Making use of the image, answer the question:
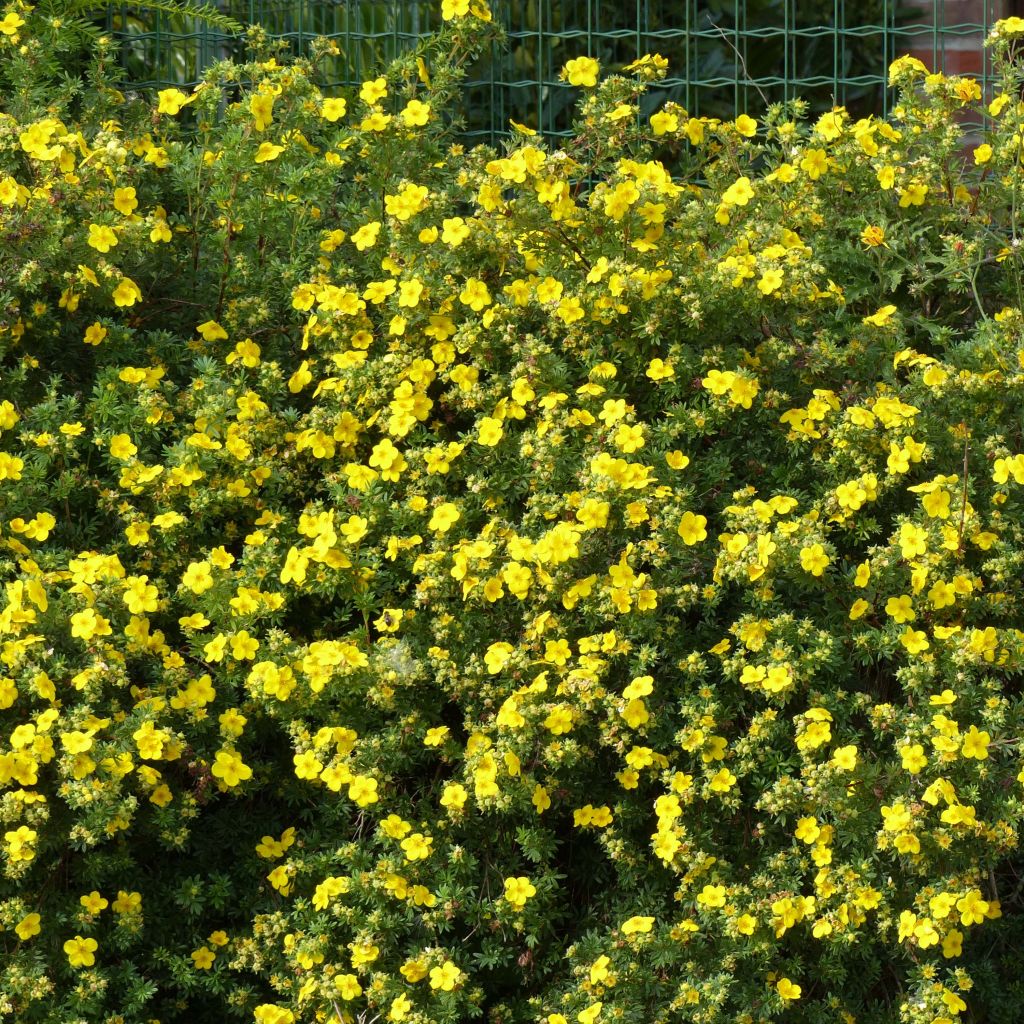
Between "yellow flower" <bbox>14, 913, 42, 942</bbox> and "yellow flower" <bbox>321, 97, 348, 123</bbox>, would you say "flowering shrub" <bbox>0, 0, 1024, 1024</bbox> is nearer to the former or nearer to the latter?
"yellow flower" <bbox>14, 913, 42, 942</bbox>

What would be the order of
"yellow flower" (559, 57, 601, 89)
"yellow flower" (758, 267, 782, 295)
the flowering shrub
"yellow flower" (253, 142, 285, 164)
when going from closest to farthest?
the flowering shrub
"yellow flower" (758, 267, 782, 295)
"yellow flower" (559, 57, 601, 89)
"yellow flower" (253, 142, 285, 164)

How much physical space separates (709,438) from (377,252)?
933 millimetres

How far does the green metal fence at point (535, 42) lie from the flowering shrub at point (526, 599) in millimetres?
1146

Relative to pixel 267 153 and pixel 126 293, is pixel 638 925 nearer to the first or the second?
pixel 126 293

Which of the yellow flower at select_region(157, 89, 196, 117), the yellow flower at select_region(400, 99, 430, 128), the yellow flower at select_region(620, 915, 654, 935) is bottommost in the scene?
the yellow flower at select_region(620, 915, 654, 935)

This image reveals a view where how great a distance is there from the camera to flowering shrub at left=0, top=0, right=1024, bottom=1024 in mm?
2783

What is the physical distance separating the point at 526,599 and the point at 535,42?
271 cm

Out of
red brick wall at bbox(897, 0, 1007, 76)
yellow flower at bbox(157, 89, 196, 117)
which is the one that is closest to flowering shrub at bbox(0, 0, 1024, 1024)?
yellow flower at bbox(157, 89, 196, 117)

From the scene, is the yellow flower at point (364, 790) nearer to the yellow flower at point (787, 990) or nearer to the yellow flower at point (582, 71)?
the yellow flower at point (787, 990)

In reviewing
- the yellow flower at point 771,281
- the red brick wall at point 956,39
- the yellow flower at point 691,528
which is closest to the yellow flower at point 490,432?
the yellow flower at point 691,528

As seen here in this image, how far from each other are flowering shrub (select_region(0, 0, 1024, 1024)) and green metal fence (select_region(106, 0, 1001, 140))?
1146 millimetres

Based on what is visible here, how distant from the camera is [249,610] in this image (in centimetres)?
303

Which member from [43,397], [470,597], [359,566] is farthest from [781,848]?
[43,397]

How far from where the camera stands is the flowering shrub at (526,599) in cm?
278
